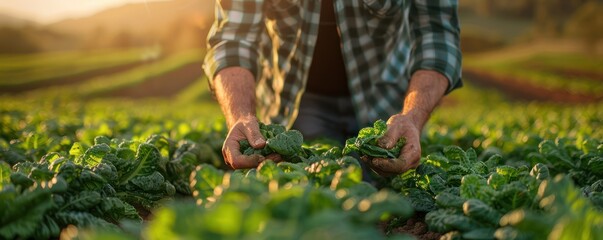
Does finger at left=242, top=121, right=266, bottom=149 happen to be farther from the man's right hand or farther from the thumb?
the thumb

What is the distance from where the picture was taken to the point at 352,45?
447 centimetres

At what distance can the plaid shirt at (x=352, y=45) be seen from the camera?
3969mm

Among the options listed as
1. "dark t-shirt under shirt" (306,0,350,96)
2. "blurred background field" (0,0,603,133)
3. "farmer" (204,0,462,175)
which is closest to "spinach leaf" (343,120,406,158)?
"farmer" (204,0,462,175)

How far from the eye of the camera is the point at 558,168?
3.62 metres

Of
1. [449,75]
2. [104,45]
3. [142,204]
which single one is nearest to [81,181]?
[142,204]

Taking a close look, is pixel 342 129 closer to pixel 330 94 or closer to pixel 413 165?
pixel 330 94

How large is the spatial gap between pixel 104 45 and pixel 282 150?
79.6m

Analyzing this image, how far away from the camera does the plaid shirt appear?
397 cm

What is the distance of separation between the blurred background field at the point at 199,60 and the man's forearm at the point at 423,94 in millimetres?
15716

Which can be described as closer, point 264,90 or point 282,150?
point 282,150

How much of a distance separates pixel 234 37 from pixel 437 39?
1.43 m

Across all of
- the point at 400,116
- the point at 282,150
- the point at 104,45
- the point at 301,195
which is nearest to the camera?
the point at 301,195

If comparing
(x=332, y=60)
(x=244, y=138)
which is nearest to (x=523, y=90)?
(x=332, y=60)

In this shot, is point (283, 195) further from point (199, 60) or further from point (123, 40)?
point (123, 40)
